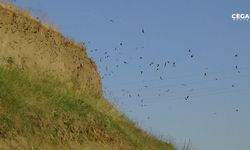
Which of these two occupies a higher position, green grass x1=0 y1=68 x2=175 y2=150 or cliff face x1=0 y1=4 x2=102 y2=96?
cliff face x1=0 y1=4 x2=102 y2=96

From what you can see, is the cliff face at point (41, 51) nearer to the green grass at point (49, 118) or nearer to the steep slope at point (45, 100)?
the steep slope at point (45, 100)

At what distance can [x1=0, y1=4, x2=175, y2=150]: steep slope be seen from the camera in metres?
17.5

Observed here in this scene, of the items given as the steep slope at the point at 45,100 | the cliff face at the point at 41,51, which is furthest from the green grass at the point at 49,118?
the cliff face at the point at 41,51

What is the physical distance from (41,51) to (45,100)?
395 inches

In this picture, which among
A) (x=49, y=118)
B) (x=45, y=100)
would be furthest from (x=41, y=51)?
(x=49, y=118)

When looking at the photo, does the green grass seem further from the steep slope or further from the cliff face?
the cliff face

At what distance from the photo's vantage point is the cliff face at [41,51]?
2652 centimetres

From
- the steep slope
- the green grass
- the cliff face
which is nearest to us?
the green grass

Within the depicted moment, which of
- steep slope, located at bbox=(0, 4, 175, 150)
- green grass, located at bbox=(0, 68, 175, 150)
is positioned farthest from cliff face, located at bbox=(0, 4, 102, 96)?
green grass, located at bbox=(0, 68, 175, 150)

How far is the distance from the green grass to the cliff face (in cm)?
321

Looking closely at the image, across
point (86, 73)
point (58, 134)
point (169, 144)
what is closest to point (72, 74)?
point (86, 73)

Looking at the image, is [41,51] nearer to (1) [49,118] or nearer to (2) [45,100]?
(2) [45,100]

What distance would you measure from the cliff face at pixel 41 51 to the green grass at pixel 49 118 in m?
3.21

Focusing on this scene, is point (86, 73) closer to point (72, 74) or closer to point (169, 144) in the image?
point (72, 74)
